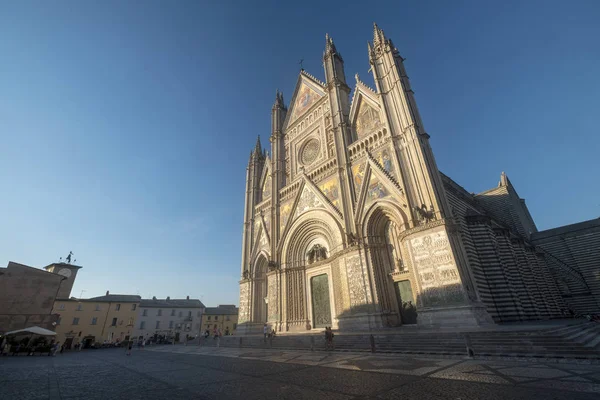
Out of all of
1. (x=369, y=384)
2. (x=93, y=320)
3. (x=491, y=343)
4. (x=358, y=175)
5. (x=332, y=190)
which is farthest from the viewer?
(x=93, y=320)

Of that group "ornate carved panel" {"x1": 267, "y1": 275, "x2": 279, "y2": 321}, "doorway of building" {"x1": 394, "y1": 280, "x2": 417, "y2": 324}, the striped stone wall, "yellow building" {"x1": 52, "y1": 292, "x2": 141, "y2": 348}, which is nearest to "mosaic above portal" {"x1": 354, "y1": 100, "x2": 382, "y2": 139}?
"doorway of building" {"x1": 394, "y1": 280, "x2": 417, "y2": 324}

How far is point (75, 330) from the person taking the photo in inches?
1339

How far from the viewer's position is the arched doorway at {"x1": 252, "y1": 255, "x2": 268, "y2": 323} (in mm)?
22812

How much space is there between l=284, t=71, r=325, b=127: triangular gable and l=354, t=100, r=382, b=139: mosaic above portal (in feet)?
19.8

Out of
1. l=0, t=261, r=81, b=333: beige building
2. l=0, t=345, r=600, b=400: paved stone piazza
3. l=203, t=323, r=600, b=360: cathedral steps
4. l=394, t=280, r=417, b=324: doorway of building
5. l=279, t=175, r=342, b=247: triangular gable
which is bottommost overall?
l=0, t=345, r=600, b=400: paved stone piazza

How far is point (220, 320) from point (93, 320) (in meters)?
21.7

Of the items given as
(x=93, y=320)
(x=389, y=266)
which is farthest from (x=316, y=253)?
(x=93, y=320)

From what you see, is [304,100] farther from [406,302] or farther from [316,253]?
[406,302]

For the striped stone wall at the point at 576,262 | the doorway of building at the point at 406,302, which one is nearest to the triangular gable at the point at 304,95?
the doorway of building at the point at 406,302

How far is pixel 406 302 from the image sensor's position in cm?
1520

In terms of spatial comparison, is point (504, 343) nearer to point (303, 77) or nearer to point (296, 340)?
point (296, 340)

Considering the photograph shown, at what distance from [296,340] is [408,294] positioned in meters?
6.84

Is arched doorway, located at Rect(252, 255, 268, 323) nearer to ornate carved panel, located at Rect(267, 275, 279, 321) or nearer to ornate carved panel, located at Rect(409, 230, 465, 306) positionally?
ornate carved panel, located at Rect(267, 275, 279, 321)

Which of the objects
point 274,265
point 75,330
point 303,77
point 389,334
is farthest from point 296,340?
point 75,330
